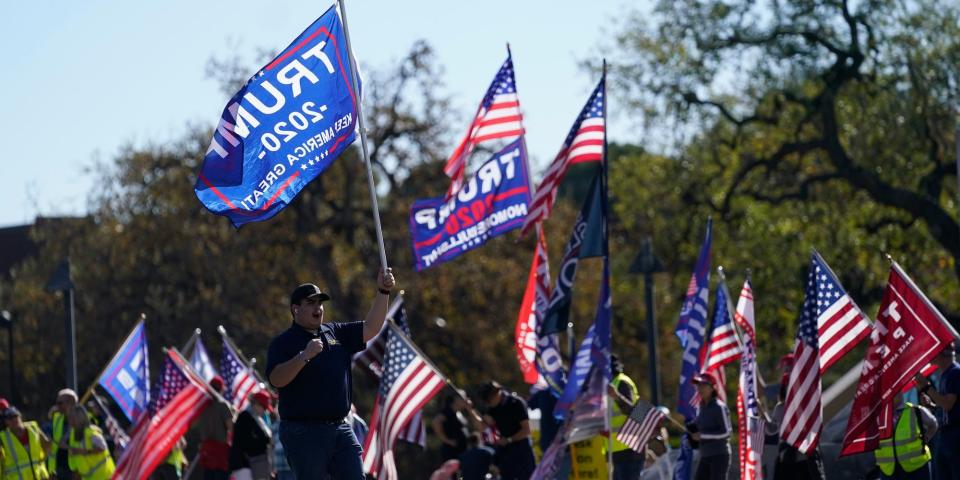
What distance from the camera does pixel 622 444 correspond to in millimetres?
15406

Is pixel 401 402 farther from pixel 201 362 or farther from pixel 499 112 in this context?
pixel 201 362

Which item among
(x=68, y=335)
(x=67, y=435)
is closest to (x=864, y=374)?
(x=67, y=435)

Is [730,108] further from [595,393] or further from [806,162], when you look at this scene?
[595,393]

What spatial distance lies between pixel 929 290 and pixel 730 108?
18.1ft

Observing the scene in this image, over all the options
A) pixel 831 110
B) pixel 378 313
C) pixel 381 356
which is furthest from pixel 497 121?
pixel 831 110

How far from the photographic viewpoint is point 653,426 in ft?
48.5

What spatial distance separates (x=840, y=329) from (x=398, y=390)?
4.28m

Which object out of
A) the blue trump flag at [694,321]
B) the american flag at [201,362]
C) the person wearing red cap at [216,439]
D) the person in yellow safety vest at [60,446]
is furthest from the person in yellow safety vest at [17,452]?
the blue trump flag at [694,321]

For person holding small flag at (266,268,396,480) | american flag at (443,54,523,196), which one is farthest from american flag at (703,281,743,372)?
person holding small flag at (266,268,396,480)

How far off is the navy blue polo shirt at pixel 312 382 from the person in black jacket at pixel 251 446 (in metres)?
7.12

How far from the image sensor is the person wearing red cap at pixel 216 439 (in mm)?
17922

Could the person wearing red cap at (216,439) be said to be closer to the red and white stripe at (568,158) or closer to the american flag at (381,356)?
the american flag at (381,356)

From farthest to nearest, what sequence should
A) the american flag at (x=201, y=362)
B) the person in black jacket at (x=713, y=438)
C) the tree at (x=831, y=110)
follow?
the tree at (x=831, y=110), the american flag at (x=201, y=362), the person in black jacket at (x=713, y=438)

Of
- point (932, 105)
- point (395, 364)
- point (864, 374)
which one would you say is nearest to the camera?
point (864, 374)
